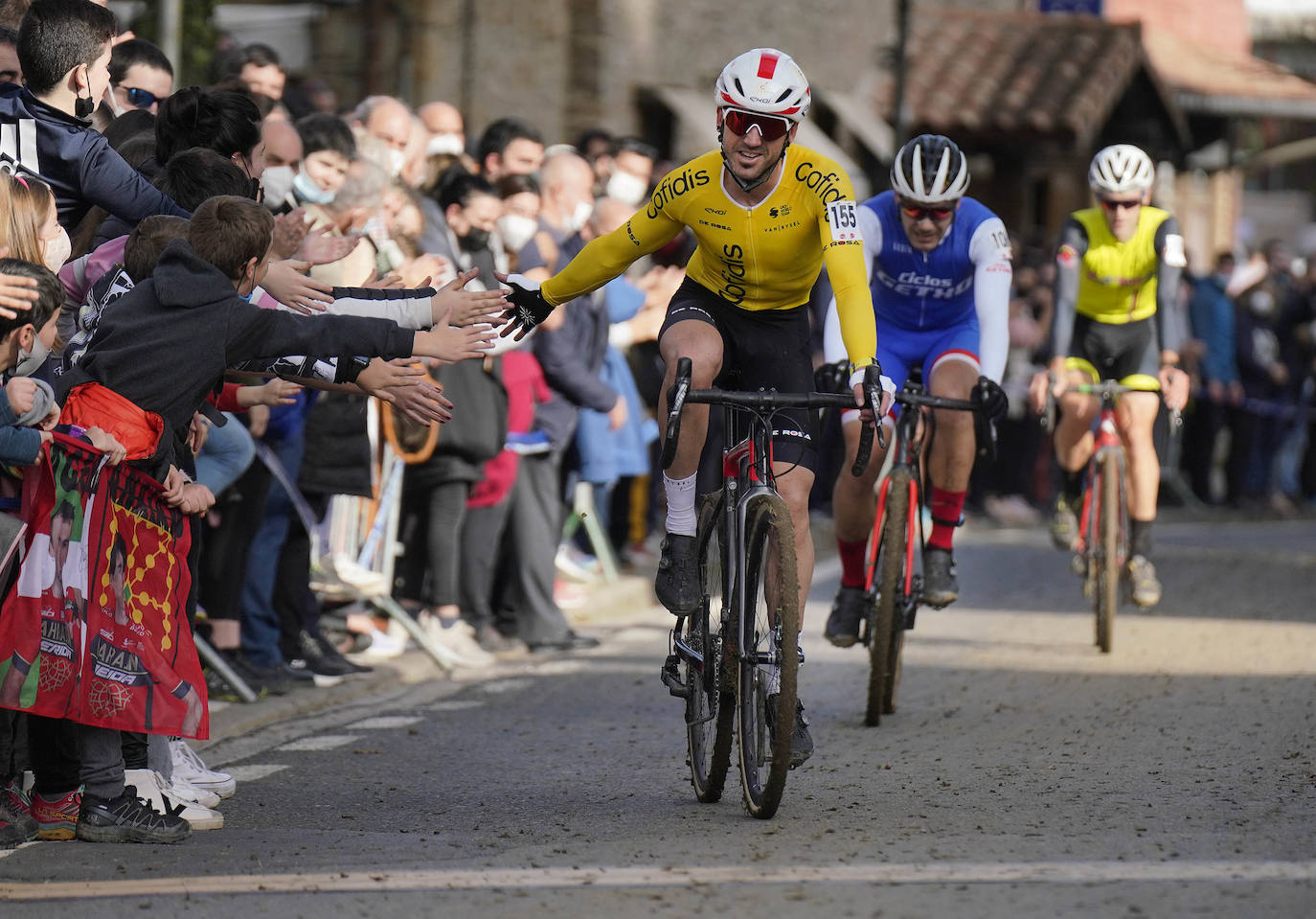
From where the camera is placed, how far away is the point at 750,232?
288 inches

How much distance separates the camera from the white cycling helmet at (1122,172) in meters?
11.6

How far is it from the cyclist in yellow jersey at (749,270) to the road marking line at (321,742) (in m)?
1.84

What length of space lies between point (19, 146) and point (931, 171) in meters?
3.96

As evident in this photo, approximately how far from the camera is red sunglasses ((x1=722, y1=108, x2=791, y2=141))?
23.5ft

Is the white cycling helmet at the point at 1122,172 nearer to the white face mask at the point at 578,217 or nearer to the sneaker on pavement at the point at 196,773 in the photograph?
the white face mask at the point at 578,217

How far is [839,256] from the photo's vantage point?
7125 mm

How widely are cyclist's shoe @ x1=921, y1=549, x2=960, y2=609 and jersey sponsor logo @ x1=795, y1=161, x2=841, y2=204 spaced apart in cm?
241

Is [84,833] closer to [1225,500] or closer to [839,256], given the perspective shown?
[839,256]

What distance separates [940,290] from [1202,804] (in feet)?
11.2

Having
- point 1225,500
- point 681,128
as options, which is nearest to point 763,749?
point 681,128

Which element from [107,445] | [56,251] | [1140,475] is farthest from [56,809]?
[1140,475]

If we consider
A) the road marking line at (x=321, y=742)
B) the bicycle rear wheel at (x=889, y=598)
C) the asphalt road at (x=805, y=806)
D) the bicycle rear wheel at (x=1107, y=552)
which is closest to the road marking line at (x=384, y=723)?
the asphalt road at (x=805, y=806)

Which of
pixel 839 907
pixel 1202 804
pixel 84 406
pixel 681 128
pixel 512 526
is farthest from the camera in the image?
pixel 681 128

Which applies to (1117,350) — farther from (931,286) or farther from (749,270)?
(749,270)
